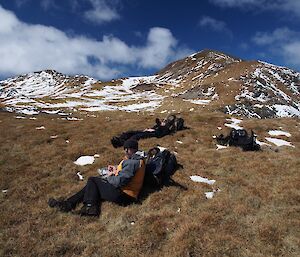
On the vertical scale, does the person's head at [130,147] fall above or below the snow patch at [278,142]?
above

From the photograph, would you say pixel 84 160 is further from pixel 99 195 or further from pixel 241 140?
pixel 241 140

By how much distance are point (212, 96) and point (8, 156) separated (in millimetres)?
67982

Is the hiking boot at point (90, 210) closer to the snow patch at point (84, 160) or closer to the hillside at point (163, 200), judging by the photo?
the hillside at point (163, 200)

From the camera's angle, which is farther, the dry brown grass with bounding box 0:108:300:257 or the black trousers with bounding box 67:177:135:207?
the black trousers with bounding box 67:177:135:207

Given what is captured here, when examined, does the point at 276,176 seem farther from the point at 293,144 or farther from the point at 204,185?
the point at 293,144

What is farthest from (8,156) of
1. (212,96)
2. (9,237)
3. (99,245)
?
(212,96)

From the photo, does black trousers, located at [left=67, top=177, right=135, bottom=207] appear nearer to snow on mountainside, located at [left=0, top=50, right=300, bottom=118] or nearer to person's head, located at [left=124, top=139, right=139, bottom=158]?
person's head, located at [left=124, top=139, right=139, bottom=158]

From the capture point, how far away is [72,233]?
37.6 feet

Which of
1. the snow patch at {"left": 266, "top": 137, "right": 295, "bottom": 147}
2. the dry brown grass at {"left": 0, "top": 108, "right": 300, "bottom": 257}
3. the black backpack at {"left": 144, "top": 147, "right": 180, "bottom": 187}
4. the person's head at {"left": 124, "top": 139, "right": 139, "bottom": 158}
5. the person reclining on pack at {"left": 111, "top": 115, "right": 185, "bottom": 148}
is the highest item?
the person's head at {"left": 124, "top": 139, "right": 139, "bottom": 158}

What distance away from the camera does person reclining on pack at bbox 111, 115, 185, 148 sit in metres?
21.2

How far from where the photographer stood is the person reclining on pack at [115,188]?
12977mm

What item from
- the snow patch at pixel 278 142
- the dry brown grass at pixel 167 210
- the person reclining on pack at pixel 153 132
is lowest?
the dry brown grass at pixel 167 210

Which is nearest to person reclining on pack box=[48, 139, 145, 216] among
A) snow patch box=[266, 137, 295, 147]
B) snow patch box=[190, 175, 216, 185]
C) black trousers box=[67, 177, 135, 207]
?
black trousers box=[67, 177, 135, 207]

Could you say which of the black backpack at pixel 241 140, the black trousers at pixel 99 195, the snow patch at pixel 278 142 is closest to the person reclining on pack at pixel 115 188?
the black trousers at pixel 99 195
